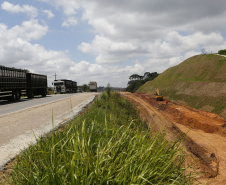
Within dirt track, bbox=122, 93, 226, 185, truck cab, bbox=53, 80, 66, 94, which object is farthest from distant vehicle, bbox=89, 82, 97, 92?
dirt track, bbox=122, 93, 226, 185

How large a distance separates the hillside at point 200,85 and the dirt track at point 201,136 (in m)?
2.95

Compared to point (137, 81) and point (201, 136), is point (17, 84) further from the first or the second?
point (137, 81)

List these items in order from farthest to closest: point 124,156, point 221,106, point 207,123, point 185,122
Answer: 1. point 221,106
2. point 185,122
3. point 207,123
4. point 124,156

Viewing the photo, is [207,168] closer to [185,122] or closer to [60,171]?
[60,171]

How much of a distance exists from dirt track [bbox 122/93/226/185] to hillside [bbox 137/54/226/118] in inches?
116

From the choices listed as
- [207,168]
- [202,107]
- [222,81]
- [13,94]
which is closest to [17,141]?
[207,168]

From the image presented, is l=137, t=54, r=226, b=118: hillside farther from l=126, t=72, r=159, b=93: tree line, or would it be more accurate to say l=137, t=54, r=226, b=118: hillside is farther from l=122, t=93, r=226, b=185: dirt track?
l=126, t=72, r=159, b=93: tree line

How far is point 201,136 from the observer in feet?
64.9

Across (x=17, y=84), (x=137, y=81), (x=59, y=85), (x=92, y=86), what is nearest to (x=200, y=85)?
(x=59, y=85)

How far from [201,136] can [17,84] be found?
20320mm

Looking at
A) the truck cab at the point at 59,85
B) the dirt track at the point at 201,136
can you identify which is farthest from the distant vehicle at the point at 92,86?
the dirt track at the point at 201,136

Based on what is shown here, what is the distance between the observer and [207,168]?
38.4 ft

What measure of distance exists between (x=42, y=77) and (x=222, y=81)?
30665 millimetres

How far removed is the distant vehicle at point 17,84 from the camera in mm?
19030
